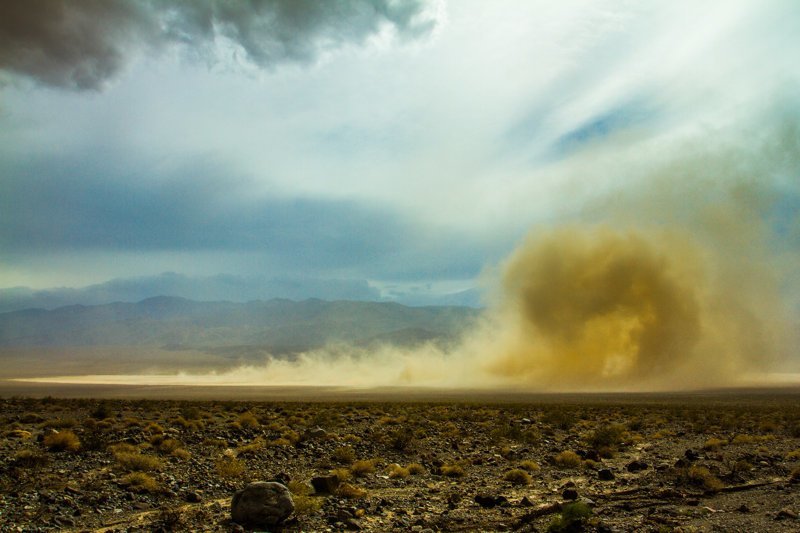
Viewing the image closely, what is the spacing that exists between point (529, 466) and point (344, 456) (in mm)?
6989

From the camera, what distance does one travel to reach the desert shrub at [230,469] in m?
17.1

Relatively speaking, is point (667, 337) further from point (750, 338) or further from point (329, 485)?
point (329, 485)

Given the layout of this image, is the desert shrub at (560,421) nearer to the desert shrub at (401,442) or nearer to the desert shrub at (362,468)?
the desert shrub at (401,442)

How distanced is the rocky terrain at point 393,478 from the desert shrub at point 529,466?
0.05 metres

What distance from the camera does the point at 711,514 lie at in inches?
549

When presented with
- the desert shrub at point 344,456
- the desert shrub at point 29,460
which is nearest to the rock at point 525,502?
the desert shrub at point 344,456

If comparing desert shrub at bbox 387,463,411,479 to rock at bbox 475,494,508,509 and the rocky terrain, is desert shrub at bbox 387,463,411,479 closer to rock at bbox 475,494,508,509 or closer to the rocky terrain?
the rocky terrain

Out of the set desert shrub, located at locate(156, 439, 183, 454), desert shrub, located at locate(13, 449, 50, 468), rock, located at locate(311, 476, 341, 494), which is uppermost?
desert shrub, located at locate(13, 449, 50, 468)

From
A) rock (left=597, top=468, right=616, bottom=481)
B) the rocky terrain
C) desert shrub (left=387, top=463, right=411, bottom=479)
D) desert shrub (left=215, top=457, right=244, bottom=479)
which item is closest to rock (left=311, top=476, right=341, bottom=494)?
the rocky terrain

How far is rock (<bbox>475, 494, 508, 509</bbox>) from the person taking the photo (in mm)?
14812

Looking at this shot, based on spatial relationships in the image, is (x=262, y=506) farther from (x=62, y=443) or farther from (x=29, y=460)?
(x=62, y=443)

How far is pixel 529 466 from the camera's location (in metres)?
20.2

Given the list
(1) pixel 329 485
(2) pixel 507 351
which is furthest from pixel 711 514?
(2) pixel 507 351

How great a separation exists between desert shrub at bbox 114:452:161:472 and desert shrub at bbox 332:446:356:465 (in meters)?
6.41
